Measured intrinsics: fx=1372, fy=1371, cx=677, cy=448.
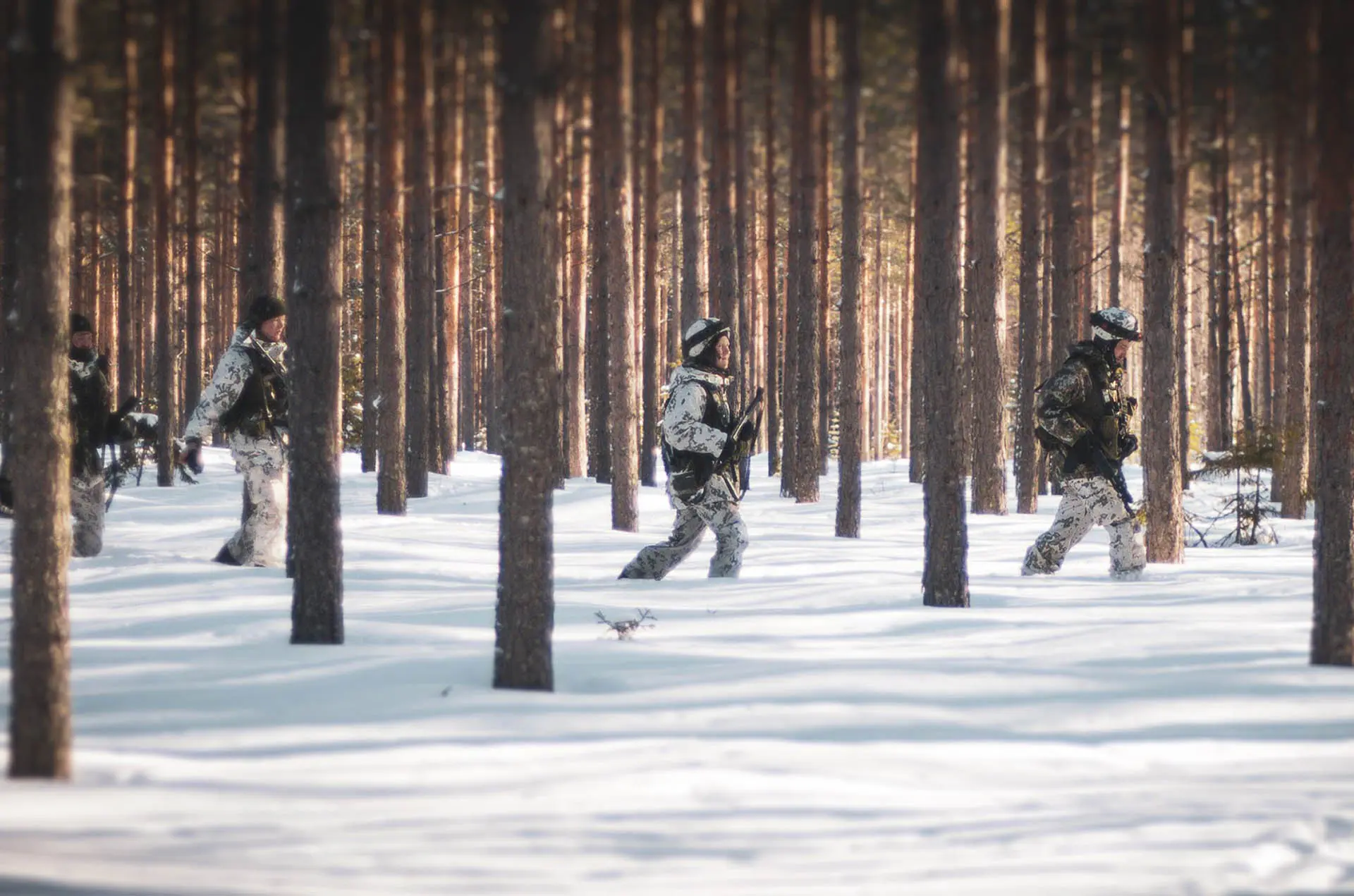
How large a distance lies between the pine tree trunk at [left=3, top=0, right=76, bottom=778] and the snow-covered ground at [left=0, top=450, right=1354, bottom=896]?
278 millimetres

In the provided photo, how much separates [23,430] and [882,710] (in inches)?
147

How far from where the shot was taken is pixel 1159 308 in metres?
11.3

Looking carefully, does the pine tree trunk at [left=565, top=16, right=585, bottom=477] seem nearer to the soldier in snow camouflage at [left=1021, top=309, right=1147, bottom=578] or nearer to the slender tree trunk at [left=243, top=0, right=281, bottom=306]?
the slender tree trunk at [left=243, top=0, right=281, bottom=306]

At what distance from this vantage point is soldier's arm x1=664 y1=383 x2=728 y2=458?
32.5 ft

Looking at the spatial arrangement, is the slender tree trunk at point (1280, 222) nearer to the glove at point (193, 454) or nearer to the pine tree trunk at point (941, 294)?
the pine tree trunk at point (941, 294)

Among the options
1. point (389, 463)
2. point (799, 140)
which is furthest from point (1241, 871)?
point (799, 140)

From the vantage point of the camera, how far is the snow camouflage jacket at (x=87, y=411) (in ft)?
37.2

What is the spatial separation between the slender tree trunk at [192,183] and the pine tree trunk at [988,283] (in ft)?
20.7

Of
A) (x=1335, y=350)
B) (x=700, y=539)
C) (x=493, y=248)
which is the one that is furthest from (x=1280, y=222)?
(x=493, y=248)

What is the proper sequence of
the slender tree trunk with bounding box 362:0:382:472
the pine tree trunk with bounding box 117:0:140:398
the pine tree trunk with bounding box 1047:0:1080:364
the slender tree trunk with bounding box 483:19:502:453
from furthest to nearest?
1. the slender tree trunk with bounding box 483:19:502:453
2. the slender tree trunk with bounding box 362:0:382:472
3. the pine tree trunk with bounding box 117:0:140:398
4. the pine tree trunk with bounding box 1047:0:1080:364

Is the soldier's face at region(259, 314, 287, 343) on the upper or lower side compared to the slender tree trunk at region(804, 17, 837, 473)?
lower

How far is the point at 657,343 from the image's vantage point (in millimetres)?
22812

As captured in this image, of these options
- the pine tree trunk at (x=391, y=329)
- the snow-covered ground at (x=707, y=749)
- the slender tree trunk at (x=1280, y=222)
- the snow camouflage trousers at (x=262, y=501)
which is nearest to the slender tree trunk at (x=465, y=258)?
the pine tree trunk at (x=391, y=329)

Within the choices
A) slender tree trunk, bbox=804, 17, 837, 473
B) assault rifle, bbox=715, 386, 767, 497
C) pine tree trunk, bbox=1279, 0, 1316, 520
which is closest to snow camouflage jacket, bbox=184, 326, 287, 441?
assault rifle, bbox=715, 386, 767, 497
